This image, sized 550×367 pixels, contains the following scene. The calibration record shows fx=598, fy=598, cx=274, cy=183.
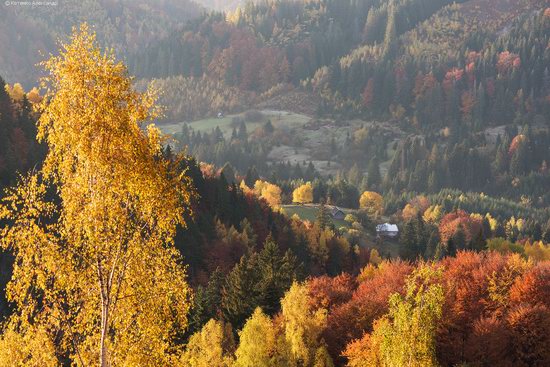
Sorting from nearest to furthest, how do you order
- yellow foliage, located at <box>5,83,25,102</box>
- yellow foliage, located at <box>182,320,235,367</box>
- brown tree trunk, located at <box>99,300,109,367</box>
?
brown tree trunk, located at <box>99,300,109,367</box>, yellow foliage, located at <box>182,320,235,367</box>, yellow foliage, located at <box>5,83,25,102</box>

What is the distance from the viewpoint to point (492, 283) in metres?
86.0

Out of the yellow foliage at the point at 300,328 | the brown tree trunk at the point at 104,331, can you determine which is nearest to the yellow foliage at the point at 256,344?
the yellow foliage at the point at 300,328

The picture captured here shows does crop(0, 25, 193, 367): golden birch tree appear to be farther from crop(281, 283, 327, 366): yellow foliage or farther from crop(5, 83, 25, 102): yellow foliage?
crop(5, 83, 25, 102): yellow foliage

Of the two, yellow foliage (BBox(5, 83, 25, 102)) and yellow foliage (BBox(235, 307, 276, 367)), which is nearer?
yellow foliage (BBox(235, 307, 276, 367))

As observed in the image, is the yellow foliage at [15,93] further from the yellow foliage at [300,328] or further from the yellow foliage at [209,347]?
the yellow foliage at [300,328]

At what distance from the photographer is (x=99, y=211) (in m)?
22.3

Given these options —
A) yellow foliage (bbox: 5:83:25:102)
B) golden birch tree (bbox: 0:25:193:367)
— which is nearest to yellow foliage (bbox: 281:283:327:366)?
golden birch tree (bbox: 0:25:193:367)

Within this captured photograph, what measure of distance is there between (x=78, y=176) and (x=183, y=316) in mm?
7265

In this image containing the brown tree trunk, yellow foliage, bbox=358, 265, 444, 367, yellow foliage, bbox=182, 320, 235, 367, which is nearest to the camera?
the brown tree trunk

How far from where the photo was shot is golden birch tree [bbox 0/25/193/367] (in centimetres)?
2211

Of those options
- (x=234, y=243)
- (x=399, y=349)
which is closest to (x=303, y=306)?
(x=399, y=349)

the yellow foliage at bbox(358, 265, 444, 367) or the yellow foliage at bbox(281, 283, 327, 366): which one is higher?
the yellow foliage at bbox(358, 265, 444, 367)

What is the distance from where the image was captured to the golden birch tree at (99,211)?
22109 millimetres

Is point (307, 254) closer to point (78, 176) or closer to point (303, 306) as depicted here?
point (303, 306)
